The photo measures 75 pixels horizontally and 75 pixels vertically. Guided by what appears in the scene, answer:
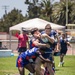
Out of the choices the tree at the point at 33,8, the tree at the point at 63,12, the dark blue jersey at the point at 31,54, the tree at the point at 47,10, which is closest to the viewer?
the dark blue jersey at the point at 31,54

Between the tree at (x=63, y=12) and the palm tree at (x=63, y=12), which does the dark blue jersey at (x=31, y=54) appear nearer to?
the tree at (x=63, y=12)

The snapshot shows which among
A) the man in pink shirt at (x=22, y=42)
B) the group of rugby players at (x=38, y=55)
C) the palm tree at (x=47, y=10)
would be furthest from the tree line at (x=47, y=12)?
the group of rugby players at (x=38, y=55)

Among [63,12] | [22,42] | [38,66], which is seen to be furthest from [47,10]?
[38,66]

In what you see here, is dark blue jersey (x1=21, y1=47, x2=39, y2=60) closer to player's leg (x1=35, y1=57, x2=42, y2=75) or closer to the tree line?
player's leg (x1=35, y1=57, x2=42, y2=75)

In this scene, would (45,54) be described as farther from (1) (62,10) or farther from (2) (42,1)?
(2) (42,1)

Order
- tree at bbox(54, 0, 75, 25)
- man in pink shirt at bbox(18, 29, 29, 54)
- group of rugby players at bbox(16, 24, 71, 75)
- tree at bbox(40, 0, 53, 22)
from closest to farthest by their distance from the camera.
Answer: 1. group of rugby players at bbox(16, 24, 71, 75)
2. man in pink shirt at bbox(18, 29, 29, 54)
3. tree at bbox(54, 0, 75, 25)
4. tree at bbox(40, 0, 53, 22)

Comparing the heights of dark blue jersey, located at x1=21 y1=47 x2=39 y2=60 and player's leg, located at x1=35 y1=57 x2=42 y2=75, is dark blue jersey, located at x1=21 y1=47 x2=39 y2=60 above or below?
above

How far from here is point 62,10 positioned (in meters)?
73.1

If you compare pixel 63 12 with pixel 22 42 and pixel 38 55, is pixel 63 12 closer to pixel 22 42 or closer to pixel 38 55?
pixel 22 42

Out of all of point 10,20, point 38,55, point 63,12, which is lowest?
point 10,20

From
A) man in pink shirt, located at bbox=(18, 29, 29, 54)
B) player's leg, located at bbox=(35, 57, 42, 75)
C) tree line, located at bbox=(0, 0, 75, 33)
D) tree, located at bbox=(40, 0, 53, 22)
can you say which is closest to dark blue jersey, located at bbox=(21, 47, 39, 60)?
player's leg, located at bbox=(35, 57, 42, 75)

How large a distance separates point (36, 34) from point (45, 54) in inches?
26.0

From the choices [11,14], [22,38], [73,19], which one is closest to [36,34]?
[22,38]

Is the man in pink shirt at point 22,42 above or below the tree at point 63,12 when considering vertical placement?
below
